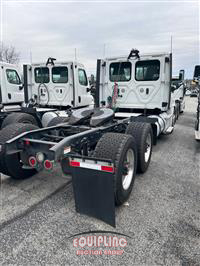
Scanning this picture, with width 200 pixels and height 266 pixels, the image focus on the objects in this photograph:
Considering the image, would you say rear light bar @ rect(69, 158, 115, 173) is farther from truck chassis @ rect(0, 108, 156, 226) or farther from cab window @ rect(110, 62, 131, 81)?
cab window @ rect(110, 62, 131, 81)

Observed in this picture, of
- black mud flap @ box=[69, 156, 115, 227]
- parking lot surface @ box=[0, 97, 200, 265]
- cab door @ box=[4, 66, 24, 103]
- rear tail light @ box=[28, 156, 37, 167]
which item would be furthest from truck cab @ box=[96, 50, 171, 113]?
black mud flap @ box=[69, 156, 115, 227]

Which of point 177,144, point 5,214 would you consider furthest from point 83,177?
point 177,144

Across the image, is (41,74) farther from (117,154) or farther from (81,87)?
(117,154)

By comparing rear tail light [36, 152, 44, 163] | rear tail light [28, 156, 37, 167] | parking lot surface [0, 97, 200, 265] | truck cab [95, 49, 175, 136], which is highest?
truck cab [95, 49, 175, 136]

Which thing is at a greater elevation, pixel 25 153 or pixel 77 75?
pixel 77 75

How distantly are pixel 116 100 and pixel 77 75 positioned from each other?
1.93m

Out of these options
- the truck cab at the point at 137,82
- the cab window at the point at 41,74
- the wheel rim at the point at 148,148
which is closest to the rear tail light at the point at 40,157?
the wheel rim at the point at 148,148

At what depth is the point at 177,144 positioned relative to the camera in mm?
6293

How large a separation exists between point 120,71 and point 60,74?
2.35 metres

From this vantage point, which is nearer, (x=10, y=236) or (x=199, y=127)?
(x=10, y=236)

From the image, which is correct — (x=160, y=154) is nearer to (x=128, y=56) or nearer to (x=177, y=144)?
(x=177, y=144)

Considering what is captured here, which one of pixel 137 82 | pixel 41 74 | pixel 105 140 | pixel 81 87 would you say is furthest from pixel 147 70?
pixel 41 74

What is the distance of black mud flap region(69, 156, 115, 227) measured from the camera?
2283 millimetres

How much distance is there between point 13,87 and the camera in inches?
305
